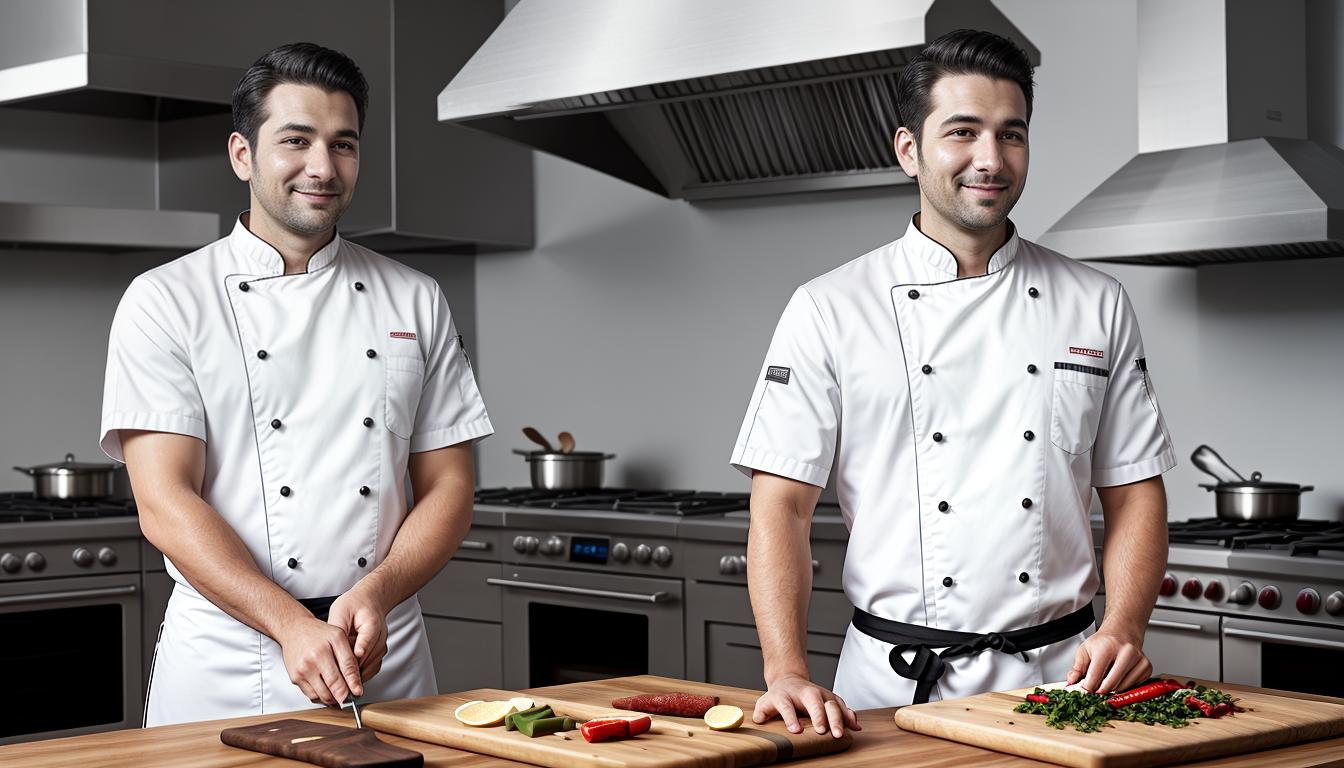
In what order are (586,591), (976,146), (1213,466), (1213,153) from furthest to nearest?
(586,591) < (1213,466) < (1213,153) < (976,146)

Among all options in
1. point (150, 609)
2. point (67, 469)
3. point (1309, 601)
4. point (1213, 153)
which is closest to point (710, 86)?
point (1213, 153)

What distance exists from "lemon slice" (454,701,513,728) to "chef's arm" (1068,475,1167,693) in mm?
625

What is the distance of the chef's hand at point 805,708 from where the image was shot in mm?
1451

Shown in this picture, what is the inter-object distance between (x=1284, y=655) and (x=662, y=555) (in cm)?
136

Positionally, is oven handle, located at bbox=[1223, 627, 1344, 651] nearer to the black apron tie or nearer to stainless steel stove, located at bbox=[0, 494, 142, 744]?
the black apron tie

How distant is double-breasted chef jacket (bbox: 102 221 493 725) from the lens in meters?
1.88

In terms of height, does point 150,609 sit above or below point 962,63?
below

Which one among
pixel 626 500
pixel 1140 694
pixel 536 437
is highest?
pixel 536 437

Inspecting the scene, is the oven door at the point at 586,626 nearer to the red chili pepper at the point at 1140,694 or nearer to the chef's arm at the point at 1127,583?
the chef's arm at the point at 1127,583

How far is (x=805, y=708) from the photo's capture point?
1.50 metres

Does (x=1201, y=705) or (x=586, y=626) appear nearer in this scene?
(x=1201, y=705)

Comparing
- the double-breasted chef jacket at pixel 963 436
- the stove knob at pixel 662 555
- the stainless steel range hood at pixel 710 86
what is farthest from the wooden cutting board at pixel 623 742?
the stove knob at pixel 662 555

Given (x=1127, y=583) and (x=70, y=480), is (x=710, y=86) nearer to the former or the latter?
(x=1127, y=583)

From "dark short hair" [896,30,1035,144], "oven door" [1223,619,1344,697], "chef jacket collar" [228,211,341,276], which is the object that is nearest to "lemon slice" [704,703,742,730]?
"dark short hair" [896,30,1035,144]
